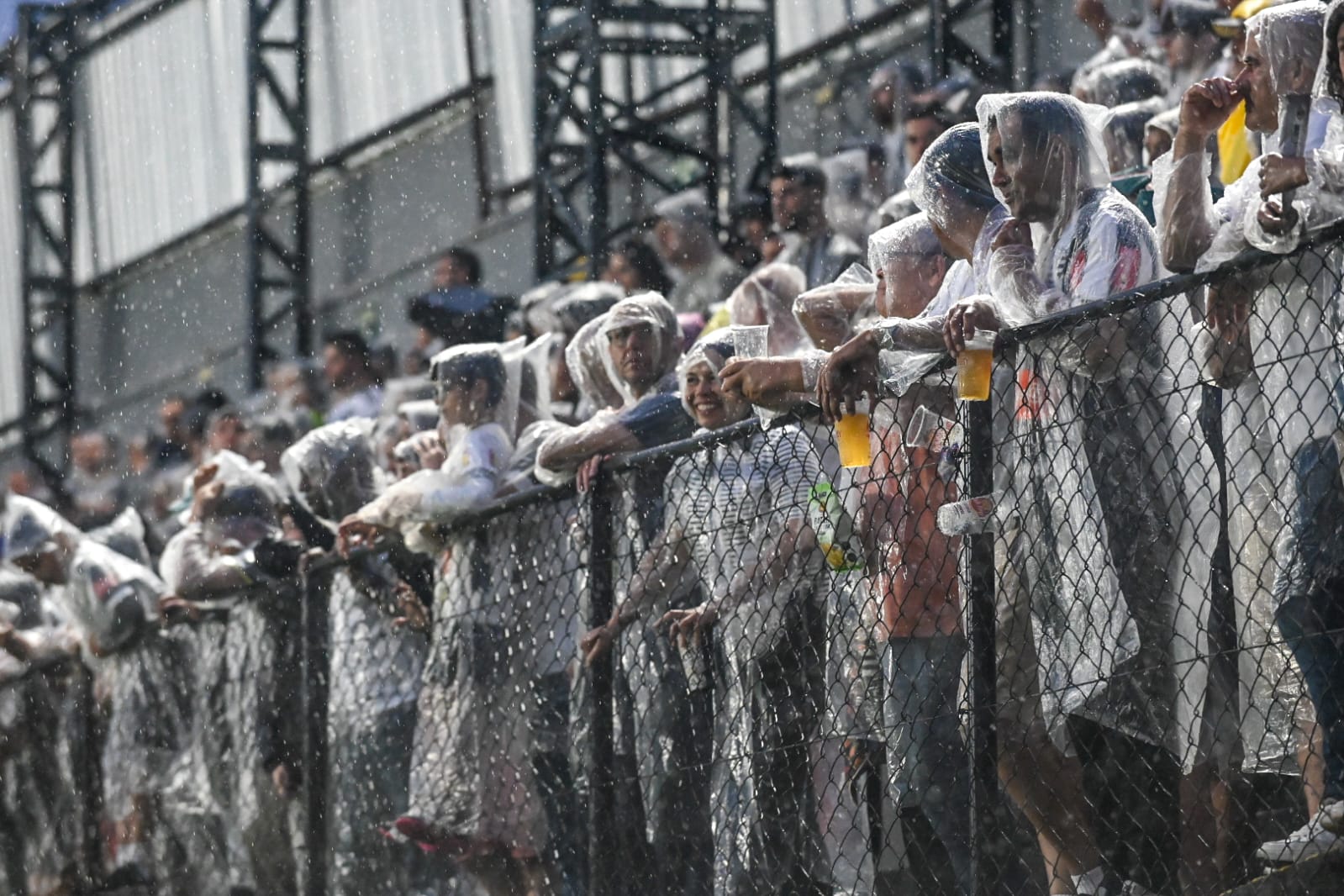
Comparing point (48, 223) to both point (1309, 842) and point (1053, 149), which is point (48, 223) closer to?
point (1053, 149)

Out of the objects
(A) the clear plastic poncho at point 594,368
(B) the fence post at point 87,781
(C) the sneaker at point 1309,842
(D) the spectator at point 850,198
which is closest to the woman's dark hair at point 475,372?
(A) the clear plastic poncho at point 594,368

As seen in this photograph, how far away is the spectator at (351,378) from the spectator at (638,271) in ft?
4.59

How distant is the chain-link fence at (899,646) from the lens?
529 centimetres

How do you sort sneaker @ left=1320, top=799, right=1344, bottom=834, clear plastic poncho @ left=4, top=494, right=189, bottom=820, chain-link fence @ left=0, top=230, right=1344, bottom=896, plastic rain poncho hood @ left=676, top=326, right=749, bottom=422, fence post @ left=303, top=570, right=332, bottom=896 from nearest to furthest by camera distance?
sneaker @ left=1320, top=799, right=1344, bottom=834
chain-link fence @ left=0, top=230, right=1344, bottom=896
plastic rain poncho hood @ left=676, top=326, right=749, bottom=422
fence post @ left=303, top=570, right=332, bottom=896
clear plastic poncho @ left=4, top=494, right=189, bottom=820

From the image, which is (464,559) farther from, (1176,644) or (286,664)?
(1176,644)

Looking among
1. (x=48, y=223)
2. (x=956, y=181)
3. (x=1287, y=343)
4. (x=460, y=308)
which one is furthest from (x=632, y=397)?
(x=48, y=223)

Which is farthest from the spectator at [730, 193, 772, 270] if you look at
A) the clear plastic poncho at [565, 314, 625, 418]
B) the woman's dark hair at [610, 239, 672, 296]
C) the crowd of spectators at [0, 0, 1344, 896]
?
the clear plastic poncho at [565, 314, 625, 418]

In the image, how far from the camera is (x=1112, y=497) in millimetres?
5453

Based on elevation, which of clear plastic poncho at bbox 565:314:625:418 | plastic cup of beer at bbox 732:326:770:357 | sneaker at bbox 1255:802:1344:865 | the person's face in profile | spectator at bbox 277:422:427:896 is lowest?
sneaker at bbox 1255:802:1344:865

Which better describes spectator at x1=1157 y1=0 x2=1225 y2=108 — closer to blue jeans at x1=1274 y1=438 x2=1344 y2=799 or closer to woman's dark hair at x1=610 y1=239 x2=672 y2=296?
woman's dark hair at x1=610 y1=239 x2=672 y2=296

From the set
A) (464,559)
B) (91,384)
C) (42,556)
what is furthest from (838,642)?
(91,384)

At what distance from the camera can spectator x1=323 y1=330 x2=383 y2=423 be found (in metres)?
11.8

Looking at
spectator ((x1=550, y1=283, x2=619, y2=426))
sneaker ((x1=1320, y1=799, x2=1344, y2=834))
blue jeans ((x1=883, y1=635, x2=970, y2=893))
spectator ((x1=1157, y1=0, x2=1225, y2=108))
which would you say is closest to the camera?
sneaker ((x1=1320, y1=799, x2=1344, y2=834))

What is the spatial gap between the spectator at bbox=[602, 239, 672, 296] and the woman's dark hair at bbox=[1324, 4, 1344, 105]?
5.89 meters
